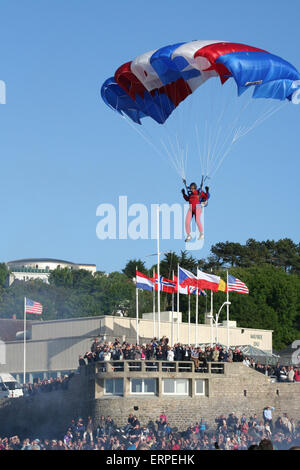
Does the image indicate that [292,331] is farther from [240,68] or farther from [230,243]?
[240,68]

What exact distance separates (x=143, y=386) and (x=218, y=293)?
49395mm

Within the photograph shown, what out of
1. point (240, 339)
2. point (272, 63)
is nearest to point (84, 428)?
point (272, 63)

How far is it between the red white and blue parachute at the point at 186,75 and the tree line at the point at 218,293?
120 ft

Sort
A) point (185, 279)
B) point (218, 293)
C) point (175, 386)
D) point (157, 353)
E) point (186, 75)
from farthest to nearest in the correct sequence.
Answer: point (218, 293), point (185, 279), point (157, 353), point (175, 386), point (186, 75)

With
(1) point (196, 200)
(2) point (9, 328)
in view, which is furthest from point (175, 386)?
(2) point (9, 328)

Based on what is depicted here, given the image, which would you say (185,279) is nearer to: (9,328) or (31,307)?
(31,307)

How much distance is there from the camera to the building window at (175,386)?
125 ft

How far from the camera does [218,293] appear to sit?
86.6 metres

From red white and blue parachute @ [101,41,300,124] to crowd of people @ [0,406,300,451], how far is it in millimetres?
13978

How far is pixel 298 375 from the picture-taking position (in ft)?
141

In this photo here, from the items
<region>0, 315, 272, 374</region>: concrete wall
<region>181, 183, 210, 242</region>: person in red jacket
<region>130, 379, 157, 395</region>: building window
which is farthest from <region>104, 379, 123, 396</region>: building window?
<region>0, 315, 272, 374</region>: concrete wall

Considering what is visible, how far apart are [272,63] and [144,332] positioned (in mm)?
27139

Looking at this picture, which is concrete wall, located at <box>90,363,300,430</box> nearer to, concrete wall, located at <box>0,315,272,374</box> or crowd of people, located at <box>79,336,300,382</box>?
crowd of people, located at <box>79,336,300,382</box>

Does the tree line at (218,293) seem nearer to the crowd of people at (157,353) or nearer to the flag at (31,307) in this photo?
the flag at (31,307)
